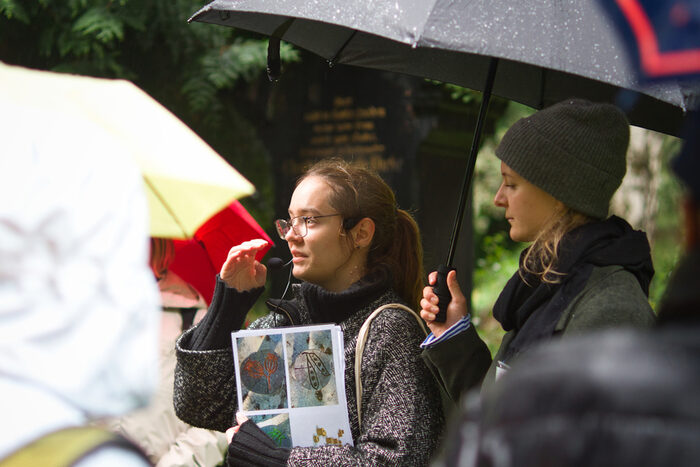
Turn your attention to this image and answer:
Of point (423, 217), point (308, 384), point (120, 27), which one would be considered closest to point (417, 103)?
point (423, 217)

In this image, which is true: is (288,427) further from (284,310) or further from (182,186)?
(182,186)

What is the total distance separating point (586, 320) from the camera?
6.34 feet

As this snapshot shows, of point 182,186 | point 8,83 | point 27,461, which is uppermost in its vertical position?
point 8,83

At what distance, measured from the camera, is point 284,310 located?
255 centimetres

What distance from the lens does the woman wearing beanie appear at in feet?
6.63

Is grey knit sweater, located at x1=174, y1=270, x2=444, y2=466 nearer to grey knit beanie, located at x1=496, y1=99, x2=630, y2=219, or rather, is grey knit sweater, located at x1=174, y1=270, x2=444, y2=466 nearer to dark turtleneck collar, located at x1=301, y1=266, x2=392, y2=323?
dark turtleneck collar, located at x1=301, y1=266, x2=392, y2=323

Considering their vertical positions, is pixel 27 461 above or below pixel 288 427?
above

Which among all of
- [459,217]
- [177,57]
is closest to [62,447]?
[459,217]

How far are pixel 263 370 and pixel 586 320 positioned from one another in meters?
0.91

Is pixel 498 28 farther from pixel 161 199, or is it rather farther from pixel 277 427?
pixel 277 427

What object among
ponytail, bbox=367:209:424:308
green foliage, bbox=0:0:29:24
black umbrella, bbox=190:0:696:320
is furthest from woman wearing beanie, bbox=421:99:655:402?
green foliage, bbox=0:0:29:24

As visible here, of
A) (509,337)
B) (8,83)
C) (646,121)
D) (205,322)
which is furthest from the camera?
(646,121)

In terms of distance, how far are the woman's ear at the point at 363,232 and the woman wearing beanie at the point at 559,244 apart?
16.6 inches

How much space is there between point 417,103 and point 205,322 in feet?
9.63
